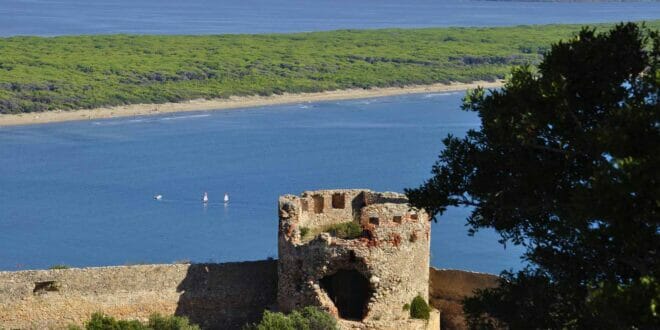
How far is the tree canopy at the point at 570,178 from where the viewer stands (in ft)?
43.2

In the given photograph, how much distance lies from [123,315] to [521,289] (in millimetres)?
8509

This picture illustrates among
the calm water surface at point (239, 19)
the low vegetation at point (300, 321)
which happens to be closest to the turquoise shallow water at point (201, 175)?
the low vegetation at point (300, 321)

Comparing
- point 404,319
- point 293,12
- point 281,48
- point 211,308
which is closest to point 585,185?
point 404,319

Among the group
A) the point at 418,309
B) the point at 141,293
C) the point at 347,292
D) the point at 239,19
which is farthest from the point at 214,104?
the point at 239,19

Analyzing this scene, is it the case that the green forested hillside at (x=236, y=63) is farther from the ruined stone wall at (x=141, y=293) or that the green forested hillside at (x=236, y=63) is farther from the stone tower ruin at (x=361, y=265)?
the stone tower ruin at (x=361, y=265)

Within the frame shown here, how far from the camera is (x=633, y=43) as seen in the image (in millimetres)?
15312

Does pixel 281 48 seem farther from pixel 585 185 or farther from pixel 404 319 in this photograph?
pixel 585 185

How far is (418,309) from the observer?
2252cm

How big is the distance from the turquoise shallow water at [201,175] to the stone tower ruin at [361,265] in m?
15.8

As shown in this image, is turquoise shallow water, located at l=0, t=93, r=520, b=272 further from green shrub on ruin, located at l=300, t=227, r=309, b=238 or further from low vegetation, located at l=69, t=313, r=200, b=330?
low vegetation, located at l=69, t=313, r=200, b=330

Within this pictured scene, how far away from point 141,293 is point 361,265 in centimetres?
346

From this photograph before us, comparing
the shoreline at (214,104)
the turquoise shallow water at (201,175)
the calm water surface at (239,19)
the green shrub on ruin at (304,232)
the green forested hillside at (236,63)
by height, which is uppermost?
the calm water surface at (239,19)

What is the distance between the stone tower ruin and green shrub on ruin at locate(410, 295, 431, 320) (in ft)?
0.35

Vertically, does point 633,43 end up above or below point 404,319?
above
